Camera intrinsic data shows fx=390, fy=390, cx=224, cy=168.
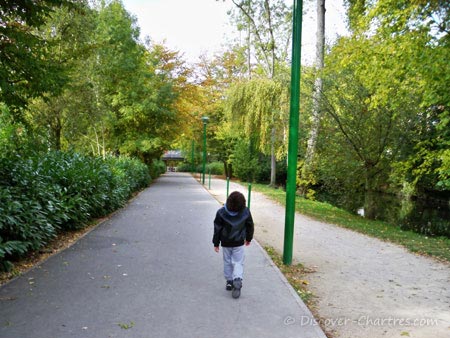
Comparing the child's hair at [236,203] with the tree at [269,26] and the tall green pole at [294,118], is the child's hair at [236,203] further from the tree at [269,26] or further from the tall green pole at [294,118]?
the tree at [269,26]

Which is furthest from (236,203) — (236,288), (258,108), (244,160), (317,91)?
(244,160)

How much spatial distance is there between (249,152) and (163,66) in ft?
37.4

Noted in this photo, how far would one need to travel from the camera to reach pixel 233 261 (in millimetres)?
5145

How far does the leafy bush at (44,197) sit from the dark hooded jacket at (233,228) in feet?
9.25

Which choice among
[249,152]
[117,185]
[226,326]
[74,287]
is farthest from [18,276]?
[249,152]

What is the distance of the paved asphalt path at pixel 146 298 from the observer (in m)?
3.88

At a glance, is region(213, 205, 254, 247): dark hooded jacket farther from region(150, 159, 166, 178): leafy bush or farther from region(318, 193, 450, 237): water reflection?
A: region(150, 159, 166, 178): leafy bush

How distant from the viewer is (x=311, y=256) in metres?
7.68

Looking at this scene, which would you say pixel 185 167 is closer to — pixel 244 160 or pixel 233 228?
pixel 244 160

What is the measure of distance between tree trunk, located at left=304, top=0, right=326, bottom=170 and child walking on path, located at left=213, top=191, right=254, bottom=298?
10.7m

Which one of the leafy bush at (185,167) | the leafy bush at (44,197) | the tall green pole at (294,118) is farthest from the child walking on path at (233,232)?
the leafy bush at (185,167)

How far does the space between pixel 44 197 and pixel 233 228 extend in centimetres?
400

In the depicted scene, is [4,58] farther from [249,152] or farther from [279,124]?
[249,152]

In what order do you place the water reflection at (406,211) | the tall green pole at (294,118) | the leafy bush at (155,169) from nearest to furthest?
the tall green pole at (294,118) → the water reflection at (406,211) → the leafy bush at (155,169)
